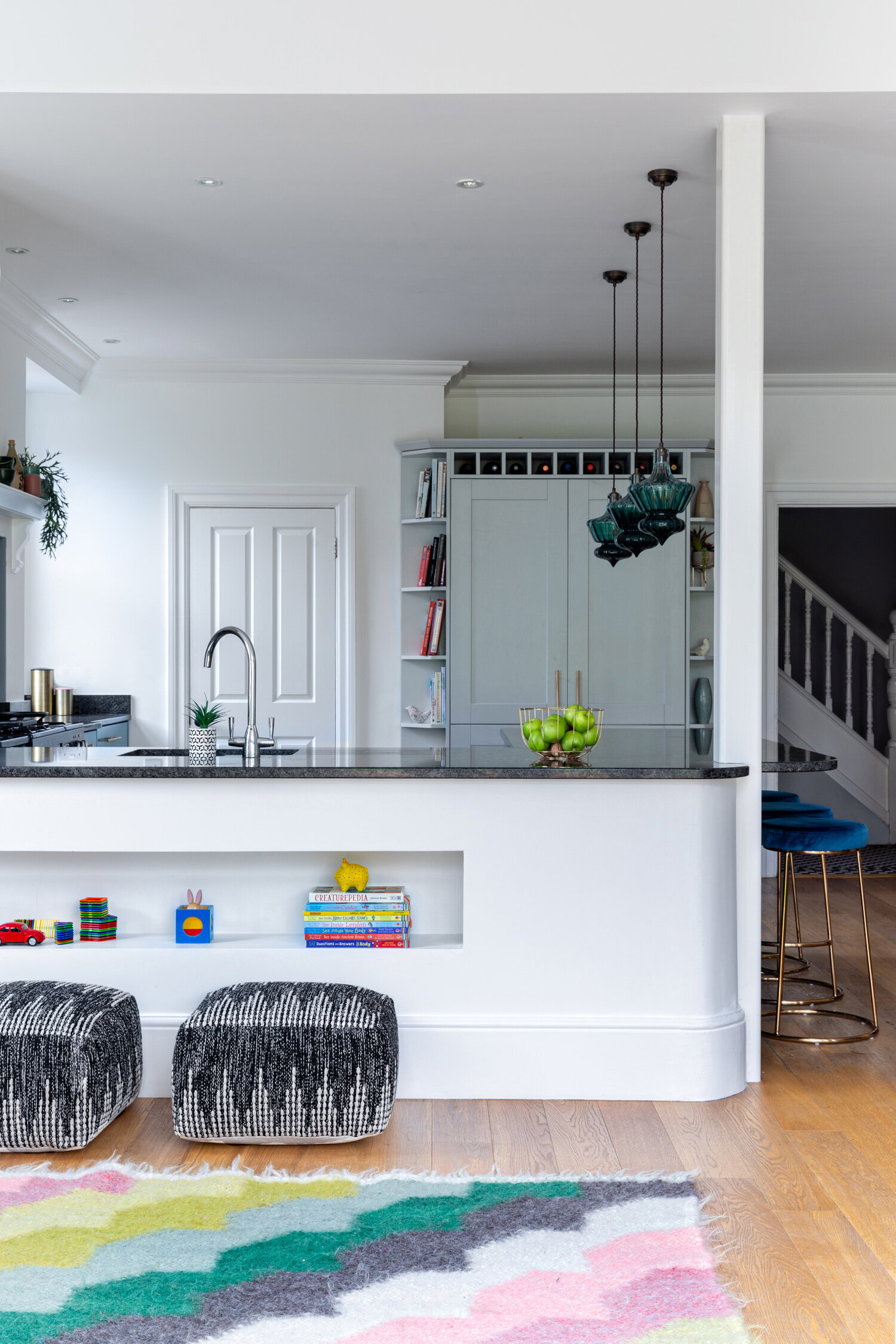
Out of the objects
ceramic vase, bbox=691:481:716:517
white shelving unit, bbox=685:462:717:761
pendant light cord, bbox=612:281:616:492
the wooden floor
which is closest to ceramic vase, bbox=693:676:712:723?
white shelving unit, bbox=685:462:717:761

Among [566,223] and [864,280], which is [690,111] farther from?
[864,280]

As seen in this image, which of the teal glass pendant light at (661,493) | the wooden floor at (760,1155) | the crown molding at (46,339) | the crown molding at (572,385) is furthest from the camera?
the crown molding at (572,385)

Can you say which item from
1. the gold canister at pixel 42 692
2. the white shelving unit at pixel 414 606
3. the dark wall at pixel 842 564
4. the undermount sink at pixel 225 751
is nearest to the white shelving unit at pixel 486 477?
the white shelving unit at pixel 414 606

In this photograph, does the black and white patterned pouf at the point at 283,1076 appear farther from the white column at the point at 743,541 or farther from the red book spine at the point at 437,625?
the red book spine at the point at 437,625

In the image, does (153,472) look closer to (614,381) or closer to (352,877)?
(614,381)

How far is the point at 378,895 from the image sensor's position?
136 inches

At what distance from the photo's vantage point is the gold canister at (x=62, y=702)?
588 cm

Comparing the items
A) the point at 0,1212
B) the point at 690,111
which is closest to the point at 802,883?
the point at 690,111

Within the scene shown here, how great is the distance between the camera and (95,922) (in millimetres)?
3445

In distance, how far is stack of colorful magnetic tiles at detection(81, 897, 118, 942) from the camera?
136 inches

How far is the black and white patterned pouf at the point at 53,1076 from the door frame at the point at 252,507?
140 inches

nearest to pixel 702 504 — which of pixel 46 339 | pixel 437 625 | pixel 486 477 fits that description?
pixel 486 477

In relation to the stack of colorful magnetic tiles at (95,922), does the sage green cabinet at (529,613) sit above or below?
above

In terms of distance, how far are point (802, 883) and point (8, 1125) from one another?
476 cm
